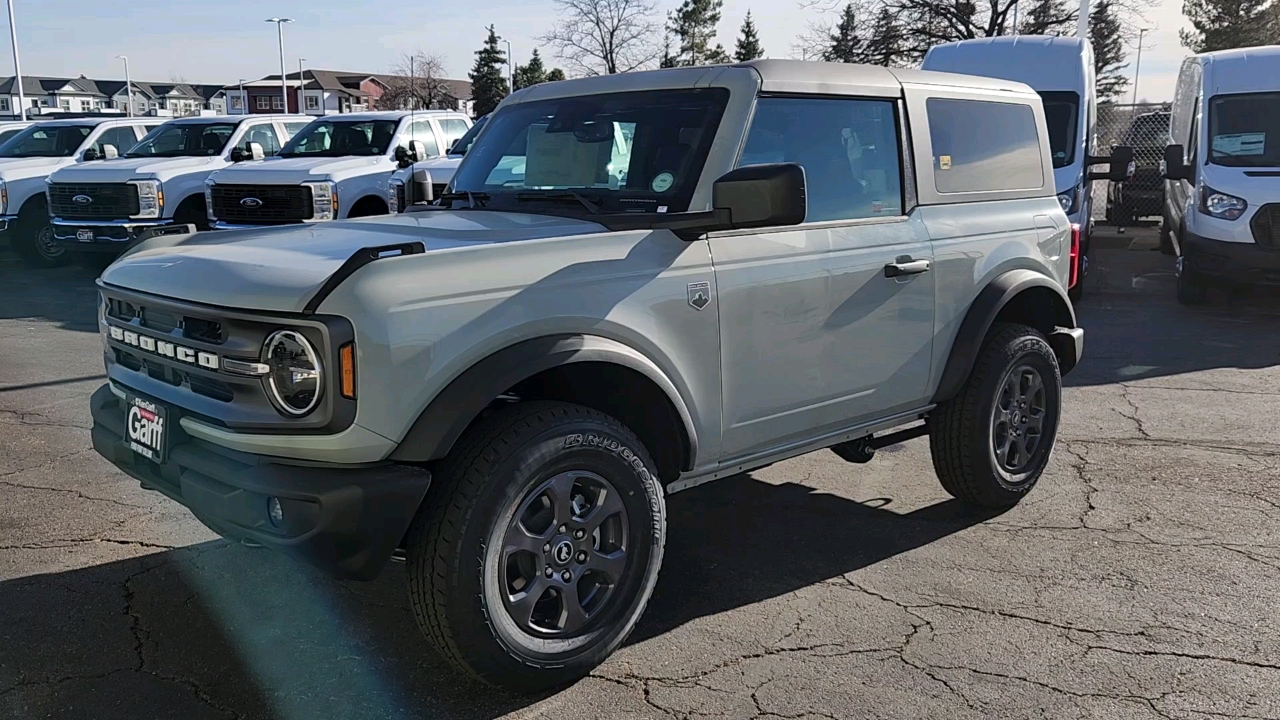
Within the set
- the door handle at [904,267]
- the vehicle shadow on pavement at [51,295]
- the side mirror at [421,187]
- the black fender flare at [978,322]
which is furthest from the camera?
the vehicle shadow on pavement at [51,295]

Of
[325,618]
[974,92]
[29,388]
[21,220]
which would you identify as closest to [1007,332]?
[974,92]

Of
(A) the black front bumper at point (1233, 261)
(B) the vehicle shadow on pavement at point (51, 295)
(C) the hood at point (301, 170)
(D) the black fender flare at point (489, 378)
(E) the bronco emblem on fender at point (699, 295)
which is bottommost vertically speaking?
(B) the vehicle shadow on pavement at point (51, 295)

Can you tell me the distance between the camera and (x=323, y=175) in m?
11.9

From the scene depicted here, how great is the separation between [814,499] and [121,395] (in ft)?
10.3

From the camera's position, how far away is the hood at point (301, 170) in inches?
468

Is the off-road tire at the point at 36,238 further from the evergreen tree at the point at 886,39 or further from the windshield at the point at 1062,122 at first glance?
the evergreen tree at the point at 886,39

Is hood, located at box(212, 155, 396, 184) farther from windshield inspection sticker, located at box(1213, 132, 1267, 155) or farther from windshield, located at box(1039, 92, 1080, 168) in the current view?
windshield inspection sticker, located at box(1213, 132, 1267, 155)

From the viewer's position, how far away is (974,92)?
5016mm

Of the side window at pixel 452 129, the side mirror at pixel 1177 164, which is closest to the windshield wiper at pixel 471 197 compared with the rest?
the side mirror at pixel 1177 164

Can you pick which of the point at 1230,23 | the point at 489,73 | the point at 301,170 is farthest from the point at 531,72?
the point at 301,170

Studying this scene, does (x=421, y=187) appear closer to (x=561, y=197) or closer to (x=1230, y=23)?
(x=561, y=197)

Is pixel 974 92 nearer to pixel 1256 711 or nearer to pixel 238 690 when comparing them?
pixel 1256 711

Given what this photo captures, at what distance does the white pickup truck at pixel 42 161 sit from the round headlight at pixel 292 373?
1158 centimetres

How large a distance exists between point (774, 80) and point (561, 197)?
0.94 meters
